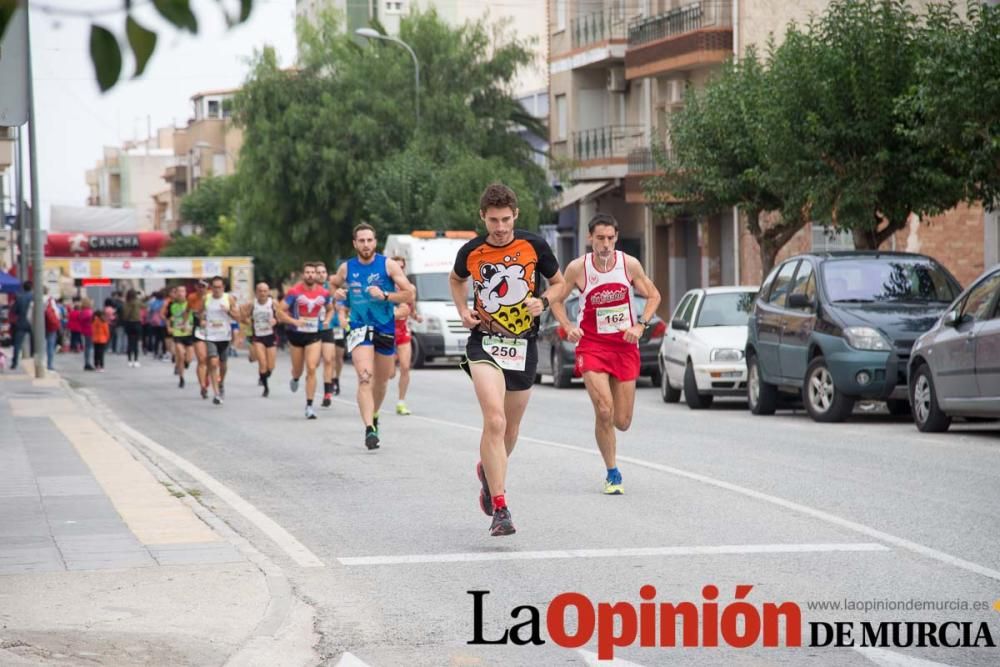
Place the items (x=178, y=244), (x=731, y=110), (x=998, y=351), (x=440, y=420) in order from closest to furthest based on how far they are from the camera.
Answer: (x=998, y=351) → (x=440, y=420) → (x=731, y=110) → (x=178, y=244)

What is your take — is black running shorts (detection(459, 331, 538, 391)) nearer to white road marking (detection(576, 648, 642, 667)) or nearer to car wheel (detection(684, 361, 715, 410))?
white road marking (detection(576, 648, 642, 667))

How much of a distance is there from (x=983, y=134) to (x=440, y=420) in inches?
298

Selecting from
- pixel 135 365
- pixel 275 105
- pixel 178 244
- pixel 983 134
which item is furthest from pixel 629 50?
pixel 178 244

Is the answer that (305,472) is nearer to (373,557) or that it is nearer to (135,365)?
(373,557)

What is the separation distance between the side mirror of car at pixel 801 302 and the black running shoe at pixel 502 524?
974 centimetres

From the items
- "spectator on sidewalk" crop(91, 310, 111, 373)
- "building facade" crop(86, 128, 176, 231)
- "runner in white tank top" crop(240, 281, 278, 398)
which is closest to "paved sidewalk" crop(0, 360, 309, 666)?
"runner in white tank top" crop(240, 281, 278, 398)

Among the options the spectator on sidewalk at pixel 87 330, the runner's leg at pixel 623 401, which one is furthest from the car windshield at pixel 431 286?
the runner's leg at pixel 623 401

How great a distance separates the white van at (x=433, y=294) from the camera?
36750 mm

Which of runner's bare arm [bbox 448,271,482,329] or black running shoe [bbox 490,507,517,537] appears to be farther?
runner's bare arm [bbox 448,271,482,329]

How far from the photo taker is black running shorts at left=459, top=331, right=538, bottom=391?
32.0 ft

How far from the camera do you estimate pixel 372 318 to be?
15.8m

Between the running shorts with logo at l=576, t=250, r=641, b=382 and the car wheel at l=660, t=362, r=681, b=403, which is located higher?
the running shorts with logo at l=576, t=250, r=641, b=382

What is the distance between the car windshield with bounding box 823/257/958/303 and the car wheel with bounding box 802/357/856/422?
78cm

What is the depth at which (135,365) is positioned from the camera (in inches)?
1741
